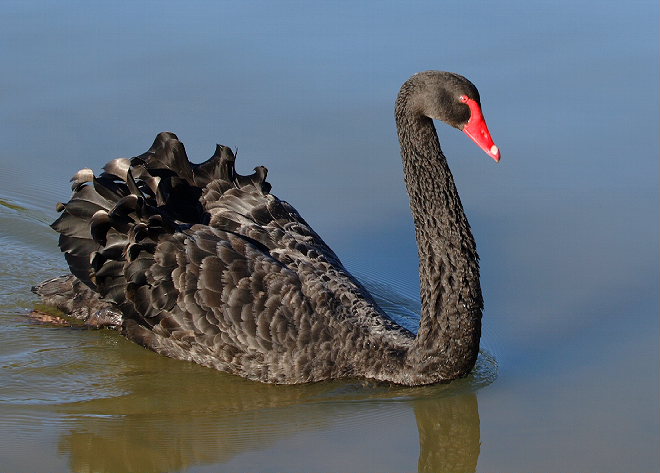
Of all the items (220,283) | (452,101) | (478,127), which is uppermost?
(452,101)

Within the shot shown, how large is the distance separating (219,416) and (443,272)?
1446mm

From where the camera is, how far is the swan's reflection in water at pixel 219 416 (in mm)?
5648

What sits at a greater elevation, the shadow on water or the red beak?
the red beak

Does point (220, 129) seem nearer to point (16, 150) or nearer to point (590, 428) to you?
point (16, 150)

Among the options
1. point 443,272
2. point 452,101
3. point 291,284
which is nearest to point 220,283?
point 291,284

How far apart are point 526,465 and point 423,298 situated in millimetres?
1183

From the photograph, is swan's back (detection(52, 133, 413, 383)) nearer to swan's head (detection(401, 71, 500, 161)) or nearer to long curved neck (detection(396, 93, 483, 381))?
long curved neck (detection(396, 93, 483, 381))

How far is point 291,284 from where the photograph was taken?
6.39 m

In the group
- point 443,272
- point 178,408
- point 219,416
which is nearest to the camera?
point 219,416

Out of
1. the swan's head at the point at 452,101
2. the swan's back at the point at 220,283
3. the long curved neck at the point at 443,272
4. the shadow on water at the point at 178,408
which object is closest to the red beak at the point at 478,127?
the swan's head at the point at 452,101

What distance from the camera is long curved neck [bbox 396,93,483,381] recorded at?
6.29 m

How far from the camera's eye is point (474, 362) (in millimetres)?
6367

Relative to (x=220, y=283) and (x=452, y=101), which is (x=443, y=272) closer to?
(x=452, y=101)

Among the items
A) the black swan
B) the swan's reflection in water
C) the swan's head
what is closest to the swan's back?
the black swan
